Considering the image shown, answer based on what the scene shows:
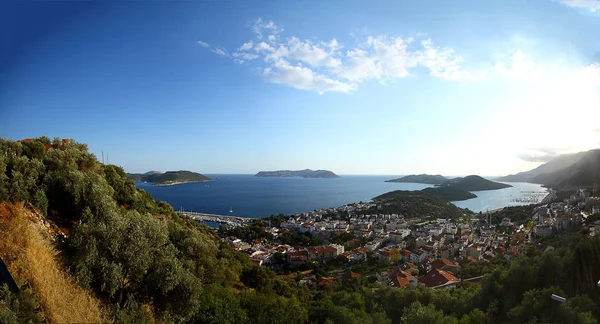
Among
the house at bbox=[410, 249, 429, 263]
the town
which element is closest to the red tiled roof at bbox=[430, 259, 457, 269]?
the town

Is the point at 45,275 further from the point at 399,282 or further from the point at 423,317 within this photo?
the point at 399,282

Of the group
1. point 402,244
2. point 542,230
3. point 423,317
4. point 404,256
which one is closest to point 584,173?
point 542,230

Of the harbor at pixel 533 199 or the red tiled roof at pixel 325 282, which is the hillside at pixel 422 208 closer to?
the harbor at pixel 533 199

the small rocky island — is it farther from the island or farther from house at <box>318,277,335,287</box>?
the island

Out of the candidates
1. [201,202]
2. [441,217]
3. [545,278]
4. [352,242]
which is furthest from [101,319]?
[201,202]

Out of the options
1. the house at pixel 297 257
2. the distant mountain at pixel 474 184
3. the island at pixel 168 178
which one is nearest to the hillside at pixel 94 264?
the house at pixel 297 257
